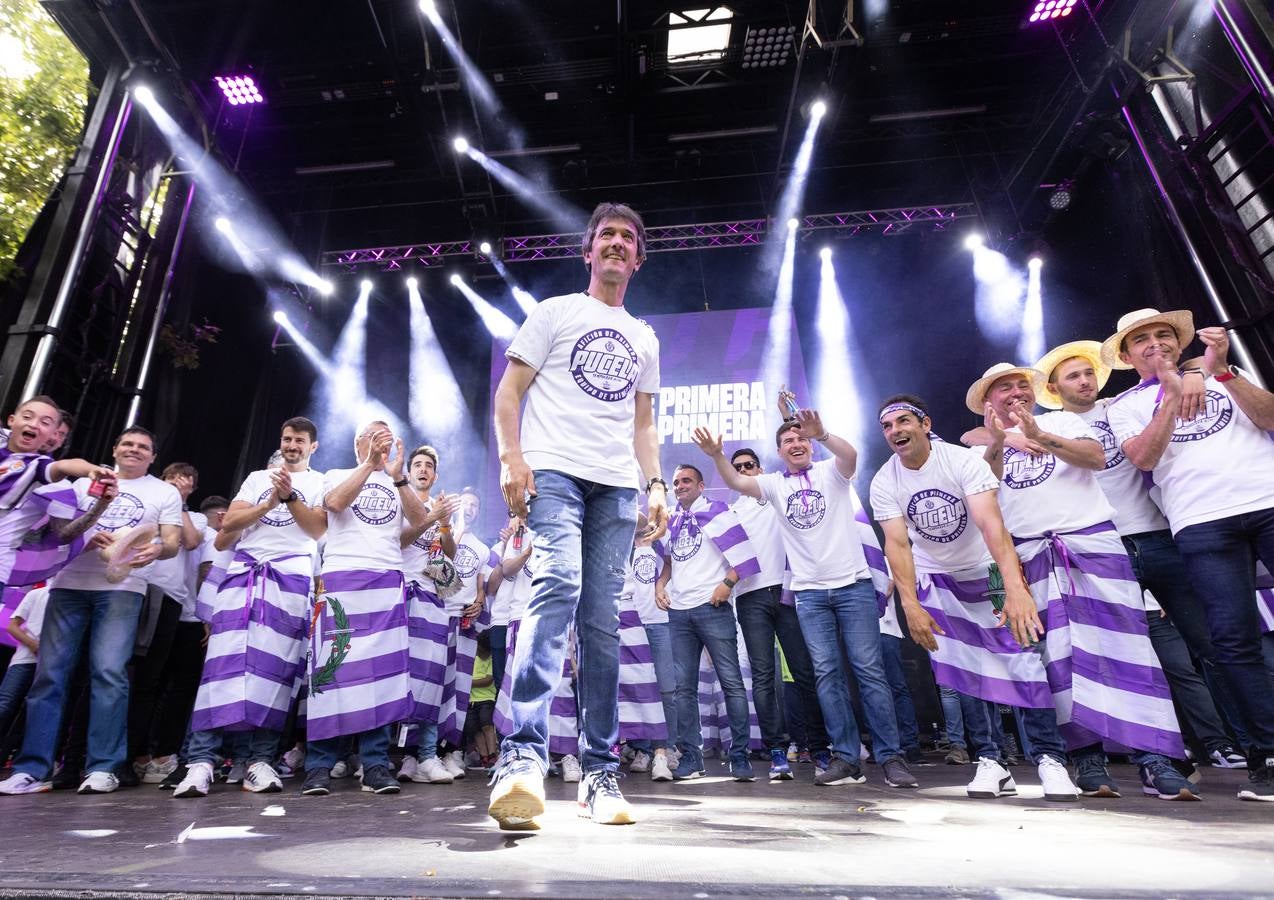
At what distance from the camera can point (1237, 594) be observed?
290cm

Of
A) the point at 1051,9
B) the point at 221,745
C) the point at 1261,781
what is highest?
the point at 1051,9

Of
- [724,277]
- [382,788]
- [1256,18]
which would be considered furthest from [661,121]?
[382,788]

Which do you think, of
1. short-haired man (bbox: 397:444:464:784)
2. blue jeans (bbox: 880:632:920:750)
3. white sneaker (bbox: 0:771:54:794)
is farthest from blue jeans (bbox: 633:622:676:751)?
white sneaker (bbox: 0:771:54:794)

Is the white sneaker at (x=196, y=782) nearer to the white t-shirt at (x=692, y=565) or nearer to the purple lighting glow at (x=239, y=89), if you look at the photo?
the white t-shirt at (x=692, y=565)

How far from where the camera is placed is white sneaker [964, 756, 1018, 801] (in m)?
2.95

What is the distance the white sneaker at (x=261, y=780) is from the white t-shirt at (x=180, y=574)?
1457 millimetres

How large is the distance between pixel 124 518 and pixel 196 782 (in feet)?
5.61

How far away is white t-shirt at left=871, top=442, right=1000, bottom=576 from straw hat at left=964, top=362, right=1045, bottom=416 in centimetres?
42

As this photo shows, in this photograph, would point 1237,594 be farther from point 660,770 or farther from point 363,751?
point 363,751

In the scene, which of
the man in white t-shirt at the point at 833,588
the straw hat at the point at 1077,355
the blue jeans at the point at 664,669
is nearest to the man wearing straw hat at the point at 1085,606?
the man in white t-shirt at the point at 833,588

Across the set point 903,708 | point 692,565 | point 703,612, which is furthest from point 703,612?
point 903,708

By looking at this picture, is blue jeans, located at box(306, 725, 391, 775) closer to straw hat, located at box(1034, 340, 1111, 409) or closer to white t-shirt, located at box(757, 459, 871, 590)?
white t-shirt, located at box(757, 459, 871, 590)

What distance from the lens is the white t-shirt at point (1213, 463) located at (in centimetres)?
294

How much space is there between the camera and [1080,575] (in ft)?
9.89
